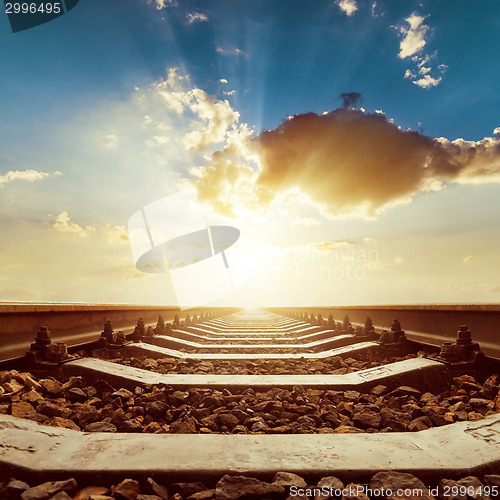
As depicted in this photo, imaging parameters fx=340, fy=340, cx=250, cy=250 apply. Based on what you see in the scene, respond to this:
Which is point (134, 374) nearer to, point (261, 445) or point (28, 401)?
point (28, 401)

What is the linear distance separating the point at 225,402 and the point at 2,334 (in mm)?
2259

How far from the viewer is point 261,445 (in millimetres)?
1758

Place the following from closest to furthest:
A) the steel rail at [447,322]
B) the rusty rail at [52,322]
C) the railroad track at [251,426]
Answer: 1. the railroad track at [251,426]
2. the rusty rail at [52,322]
3. the steel rail at [447,322]

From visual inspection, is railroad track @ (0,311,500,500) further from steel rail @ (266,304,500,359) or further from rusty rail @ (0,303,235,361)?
rusty rail @ (0,303,235,361)

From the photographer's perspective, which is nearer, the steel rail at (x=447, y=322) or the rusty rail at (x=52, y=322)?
the rusty rail at (x=52, y=322)

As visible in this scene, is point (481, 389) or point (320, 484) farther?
point (481, 389)

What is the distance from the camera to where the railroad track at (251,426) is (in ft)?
4.85

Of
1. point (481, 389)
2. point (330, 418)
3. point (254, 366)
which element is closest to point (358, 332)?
point (254, 366)

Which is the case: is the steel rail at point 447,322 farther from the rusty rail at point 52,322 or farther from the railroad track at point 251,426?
the rusty rail at point 52,322

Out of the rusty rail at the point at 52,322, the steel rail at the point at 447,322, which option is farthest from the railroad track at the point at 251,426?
the rusty rail at the point at 52,322

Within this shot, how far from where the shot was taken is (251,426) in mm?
2146

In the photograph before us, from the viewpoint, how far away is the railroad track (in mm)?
1479

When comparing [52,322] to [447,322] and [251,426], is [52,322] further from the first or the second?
[447,322]

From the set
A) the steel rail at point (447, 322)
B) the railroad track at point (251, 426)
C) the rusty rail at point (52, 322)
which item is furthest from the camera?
the steel rail at point (447, 322)
